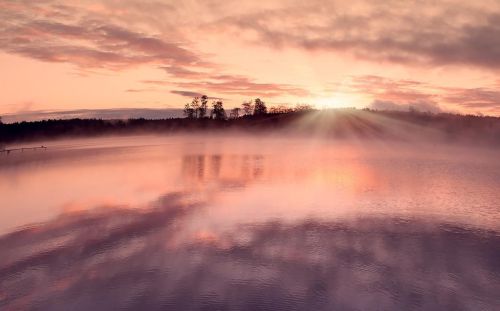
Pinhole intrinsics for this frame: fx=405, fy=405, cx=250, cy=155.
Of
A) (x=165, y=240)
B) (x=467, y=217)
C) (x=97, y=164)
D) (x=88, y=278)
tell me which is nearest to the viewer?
(x=88, y=278)

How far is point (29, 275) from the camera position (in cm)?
2619

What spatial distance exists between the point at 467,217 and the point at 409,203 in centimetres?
754

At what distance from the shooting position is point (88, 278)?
25578 millimetres

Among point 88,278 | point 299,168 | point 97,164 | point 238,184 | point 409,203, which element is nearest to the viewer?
point 88,278

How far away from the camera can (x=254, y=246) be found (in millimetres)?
30859

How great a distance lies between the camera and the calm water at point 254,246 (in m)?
23.0

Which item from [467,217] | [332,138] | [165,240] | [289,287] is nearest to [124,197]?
[165,240]

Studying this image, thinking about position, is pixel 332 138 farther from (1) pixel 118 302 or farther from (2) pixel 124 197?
(1) pixel 118 302

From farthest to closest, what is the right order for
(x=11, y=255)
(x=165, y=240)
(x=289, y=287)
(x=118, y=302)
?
1. (x=165, y=240)
2. (x=11, y=255)
3. (x=289, y=287)
4. (x=118, y=302)

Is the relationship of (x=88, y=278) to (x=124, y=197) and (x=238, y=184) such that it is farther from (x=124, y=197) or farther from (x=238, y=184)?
(x=238, y=184)

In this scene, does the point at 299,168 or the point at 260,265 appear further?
the point at 299,168

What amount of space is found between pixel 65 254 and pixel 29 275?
3868 millimetres

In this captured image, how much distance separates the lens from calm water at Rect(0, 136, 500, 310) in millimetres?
23016

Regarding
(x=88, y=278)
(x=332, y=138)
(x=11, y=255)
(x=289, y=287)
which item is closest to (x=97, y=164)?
(x=11, y=255)
